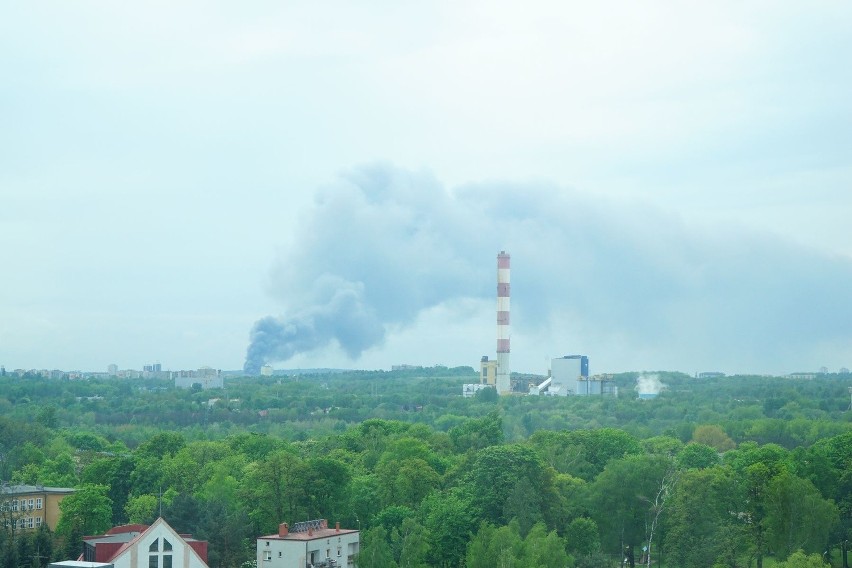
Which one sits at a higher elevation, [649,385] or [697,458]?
[649,385]

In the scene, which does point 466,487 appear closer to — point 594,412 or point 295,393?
point 594,412

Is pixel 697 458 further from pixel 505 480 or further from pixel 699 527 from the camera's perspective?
pixel 505 480

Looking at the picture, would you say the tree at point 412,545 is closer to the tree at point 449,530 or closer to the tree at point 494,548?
the tree at point 449,530

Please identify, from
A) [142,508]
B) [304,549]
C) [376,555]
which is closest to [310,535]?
[304,549]

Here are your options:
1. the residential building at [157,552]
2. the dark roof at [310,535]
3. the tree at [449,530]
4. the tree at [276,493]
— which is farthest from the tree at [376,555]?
the tree at [276,493]

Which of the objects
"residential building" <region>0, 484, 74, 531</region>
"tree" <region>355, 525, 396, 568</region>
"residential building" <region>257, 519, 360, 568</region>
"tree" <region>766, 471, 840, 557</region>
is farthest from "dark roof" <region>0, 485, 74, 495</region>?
"tree" <region>766, 471, 840, 557</region>

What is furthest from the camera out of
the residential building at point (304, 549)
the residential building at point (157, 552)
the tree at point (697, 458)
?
the tree at point (697, 458)
